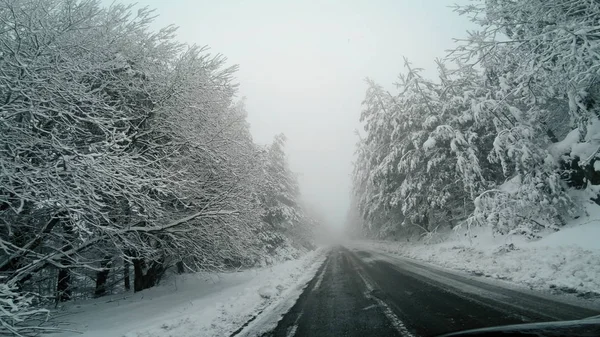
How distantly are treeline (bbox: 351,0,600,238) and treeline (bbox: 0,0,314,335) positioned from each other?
7.69 m

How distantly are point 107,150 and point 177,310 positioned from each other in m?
4.94

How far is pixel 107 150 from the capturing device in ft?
19.9

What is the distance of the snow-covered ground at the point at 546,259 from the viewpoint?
660cm

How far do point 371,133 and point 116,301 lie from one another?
20.0m

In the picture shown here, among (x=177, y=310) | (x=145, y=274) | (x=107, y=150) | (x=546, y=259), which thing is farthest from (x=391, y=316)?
(x=145, y=274)

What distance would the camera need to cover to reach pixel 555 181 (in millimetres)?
11703

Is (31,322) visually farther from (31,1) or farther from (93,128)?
(31,1)

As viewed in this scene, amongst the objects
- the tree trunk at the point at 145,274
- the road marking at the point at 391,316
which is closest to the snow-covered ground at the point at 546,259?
the road marking at the point at 391,316

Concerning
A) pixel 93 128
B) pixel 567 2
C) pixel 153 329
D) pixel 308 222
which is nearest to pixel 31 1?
pixel 93 128

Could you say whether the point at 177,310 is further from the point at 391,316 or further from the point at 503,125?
the point at 503,125

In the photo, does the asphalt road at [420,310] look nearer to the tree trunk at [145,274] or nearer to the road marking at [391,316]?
the road marking at [391,316]

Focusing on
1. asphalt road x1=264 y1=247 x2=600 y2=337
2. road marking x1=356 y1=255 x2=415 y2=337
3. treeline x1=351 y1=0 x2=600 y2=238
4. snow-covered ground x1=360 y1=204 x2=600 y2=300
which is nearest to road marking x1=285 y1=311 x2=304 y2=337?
asphalt road x1=264 y1=247 x2=600 y2=337

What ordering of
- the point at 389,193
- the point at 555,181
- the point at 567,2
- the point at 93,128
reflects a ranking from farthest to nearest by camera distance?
the point at 389,193, the point at 555,181, the point at 93,128, the point at 567,2

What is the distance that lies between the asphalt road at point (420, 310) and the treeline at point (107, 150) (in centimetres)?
397
